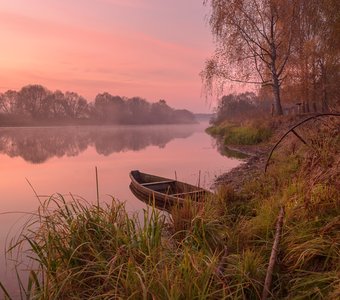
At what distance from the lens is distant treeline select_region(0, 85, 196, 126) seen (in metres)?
88.2

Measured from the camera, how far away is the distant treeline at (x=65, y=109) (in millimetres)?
88188

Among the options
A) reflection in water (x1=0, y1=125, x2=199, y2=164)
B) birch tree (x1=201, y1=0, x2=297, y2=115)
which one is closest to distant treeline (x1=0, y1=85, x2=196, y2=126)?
reflection in water (x1=0, y1=125, x2=199, y2=164)

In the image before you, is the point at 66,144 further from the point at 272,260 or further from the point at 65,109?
the point at 65,109

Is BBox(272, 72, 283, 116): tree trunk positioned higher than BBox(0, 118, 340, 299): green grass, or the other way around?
BBox(272, 72, 283, 116): tree trunk

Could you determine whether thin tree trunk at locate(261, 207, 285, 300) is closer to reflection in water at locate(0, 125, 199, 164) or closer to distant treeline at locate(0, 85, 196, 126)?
reflection in water at locate(0, 125, 199, 164)

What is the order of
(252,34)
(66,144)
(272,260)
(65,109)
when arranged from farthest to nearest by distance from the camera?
(65,109) < (66,144) < (252,34) < (272,260)

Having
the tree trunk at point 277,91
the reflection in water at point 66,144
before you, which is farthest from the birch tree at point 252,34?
the reflection in water at point 66,144

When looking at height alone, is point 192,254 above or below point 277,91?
below

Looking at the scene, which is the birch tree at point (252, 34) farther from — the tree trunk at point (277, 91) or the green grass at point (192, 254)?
the green grass at point (192, 254)

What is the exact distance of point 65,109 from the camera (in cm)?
9712

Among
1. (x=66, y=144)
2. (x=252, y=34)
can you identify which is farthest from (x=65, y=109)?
(x=252, y=34)

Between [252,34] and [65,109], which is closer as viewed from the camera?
[252,34]

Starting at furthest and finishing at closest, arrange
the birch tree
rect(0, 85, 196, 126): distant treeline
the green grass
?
rect(0, 85, 196, 126): distant treeline, the birch tree, the green grass

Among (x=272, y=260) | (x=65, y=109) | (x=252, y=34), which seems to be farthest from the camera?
(x=65, y=109)
